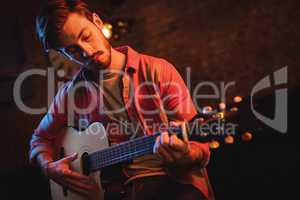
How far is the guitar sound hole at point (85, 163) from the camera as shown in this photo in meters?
2.14

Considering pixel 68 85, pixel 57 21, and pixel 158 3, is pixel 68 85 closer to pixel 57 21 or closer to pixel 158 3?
pixel 57 21

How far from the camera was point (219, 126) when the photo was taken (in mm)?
1671

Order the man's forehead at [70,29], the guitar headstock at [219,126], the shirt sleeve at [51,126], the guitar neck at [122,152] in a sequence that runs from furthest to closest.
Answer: the shirt sleeve at [51,126], the man's forehead at [70,29], the guitar neck at [122,152], the guitar headstock at [219,126]

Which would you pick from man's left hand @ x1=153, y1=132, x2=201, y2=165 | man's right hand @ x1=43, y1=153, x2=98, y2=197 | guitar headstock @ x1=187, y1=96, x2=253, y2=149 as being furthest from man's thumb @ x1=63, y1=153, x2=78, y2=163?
guitar headstock @ x1=187, y1=96, x2=253, y2=149

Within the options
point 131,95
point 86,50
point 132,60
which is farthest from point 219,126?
point 86,50

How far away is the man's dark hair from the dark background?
99 centimetres

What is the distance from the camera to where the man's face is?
6.39ft

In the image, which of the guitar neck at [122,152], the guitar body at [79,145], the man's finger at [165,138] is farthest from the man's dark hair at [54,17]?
the man's finger at [165,138]

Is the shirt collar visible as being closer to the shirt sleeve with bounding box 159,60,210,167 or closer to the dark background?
the shirt sleeve with bounding box 159,60,210,167

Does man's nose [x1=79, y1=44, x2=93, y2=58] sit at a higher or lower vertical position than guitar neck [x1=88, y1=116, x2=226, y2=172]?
higher

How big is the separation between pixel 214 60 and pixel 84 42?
1.21 metres

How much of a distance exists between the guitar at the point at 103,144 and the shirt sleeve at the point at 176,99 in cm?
12

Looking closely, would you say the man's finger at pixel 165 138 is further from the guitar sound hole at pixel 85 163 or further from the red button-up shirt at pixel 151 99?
the guitar sound hole at pixel 85 163

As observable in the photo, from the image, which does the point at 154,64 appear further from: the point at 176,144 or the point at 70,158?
the point at 70,158
